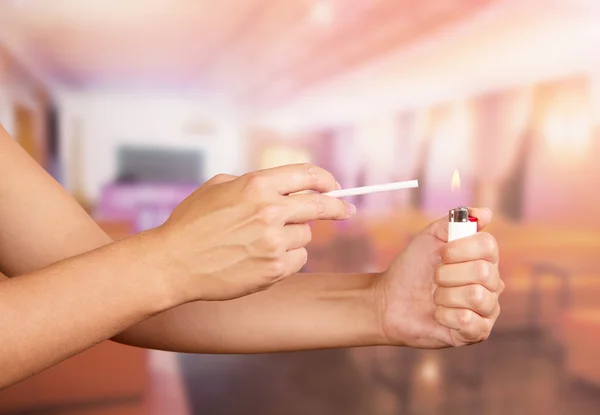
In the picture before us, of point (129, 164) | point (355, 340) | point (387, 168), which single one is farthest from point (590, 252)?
point (129, 164)

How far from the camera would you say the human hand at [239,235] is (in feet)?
1.78

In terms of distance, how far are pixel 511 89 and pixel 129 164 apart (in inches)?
48.3

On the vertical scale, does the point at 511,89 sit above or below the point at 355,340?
above

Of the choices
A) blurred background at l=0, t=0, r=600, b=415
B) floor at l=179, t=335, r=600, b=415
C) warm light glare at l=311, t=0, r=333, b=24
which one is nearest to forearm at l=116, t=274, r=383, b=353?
blurred background at l=0, t=0, r=600, b=415

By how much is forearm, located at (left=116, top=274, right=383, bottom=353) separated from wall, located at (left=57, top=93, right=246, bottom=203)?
1.09 metres

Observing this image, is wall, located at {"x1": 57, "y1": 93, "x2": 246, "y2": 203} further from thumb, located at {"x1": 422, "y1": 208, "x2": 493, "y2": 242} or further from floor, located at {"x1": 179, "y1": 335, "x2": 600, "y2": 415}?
thumb, located at {"x1": 422, "y1": 208, "x2": 493, "y2": 242}

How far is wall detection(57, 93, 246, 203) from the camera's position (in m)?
1.79

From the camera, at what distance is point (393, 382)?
192cm

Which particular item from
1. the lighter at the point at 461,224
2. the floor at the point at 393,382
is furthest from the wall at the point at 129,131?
the lighter at the point at 461,224

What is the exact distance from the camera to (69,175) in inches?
69.7

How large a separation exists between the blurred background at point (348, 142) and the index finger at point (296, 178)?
1.22 metres

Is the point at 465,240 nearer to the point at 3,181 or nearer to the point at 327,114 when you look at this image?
the point at 3,181

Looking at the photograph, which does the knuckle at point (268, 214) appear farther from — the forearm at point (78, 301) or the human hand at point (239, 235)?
the forearm at point (78, 301)

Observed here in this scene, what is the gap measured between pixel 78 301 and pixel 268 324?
335 millimetres
